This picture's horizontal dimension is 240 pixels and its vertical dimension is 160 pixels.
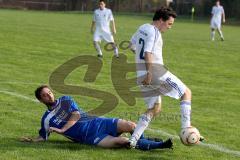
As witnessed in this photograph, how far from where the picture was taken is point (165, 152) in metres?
8.60

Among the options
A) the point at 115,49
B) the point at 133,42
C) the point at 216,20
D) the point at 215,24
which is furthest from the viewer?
the point at 216,20

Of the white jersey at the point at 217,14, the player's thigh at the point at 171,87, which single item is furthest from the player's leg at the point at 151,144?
→ the white jersey at the point at 217,14

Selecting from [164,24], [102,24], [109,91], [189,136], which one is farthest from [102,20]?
[189,136]

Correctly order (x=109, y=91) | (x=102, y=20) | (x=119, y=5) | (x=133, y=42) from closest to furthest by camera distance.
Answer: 1. (x=133, y=42)
2. (x=109, y=91)
3. (x=102, y=20)
4. (x=119, y=5)

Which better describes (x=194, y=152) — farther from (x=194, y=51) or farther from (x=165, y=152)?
(x=194, y=51)

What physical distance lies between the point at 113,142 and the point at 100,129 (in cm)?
28

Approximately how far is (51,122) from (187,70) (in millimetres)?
12081

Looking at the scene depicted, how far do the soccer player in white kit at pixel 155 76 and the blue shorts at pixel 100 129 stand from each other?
338 mm

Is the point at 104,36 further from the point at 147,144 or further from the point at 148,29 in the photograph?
the point at 147,144

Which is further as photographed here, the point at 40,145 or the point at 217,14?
the point at 217,14

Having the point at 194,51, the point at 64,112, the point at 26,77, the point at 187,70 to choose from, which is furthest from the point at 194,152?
the point at 194,51

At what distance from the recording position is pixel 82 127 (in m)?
8.66

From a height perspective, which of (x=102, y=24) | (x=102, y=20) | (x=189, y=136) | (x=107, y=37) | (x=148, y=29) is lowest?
(x=107, y=37)

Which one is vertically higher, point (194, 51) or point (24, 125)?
point (24, 125)
